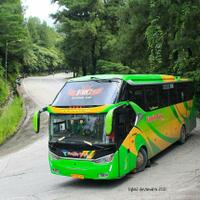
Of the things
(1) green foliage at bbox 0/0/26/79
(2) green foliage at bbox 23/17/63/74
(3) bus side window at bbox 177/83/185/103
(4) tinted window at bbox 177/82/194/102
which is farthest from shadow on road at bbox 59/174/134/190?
(2) green foliage at bbox 23/17/63/74

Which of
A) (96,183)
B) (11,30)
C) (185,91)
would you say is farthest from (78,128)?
(11,30)

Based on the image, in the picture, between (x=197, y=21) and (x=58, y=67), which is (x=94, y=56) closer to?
(x=197, y=21)

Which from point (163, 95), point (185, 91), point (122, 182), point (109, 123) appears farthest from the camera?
point (185, 91)

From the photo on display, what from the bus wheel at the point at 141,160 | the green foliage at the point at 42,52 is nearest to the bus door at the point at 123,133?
the bus wheel at the point at 141,160

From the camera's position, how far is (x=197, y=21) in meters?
16.5

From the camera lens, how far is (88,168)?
11.4 metres

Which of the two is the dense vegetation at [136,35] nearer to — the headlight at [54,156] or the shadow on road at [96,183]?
the shadow on road at [96,183]

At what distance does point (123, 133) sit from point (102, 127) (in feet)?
2.47

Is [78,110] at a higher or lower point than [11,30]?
lower

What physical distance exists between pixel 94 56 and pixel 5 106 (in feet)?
79.5

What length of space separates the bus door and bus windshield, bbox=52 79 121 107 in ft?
1.68

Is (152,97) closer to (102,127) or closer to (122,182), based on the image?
(102,127)

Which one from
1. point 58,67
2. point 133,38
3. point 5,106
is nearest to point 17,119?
point 5,106

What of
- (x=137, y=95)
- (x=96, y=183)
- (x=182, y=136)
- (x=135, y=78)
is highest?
(x=135, y=78)
